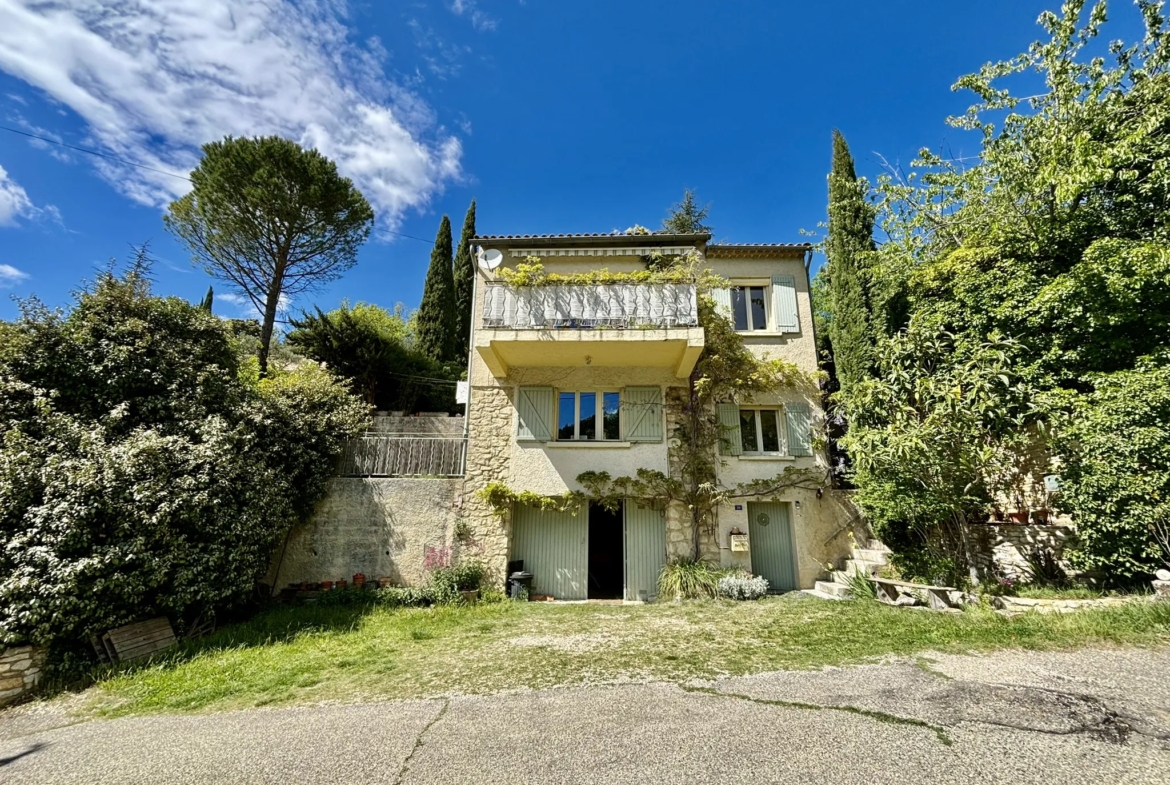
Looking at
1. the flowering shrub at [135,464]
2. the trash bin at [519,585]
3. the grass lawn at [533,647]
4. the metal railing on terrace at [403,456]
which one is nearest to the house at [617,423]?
the trash bin at [519,585]

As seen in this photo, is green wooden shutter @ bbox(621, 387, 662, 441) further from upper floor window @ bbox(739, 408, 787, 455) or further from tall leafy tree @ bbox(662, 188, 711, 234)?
tall leafy tree @ bbox(662, 188, 711, 234)

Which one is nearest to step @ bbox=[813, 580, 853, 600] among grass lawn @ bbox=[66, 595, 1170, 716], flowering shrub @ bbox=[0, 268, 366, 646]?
grass lawn @ bbox=[66, 595, 1170, 716]

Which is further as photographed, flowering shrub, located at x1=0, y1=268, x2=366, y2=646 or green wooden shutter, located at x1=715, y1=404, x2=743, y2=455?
green wooden shutter, located at x1=715, y1=404, x2=743, y2=455

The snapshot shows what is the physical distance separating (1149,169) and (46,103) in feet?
68.4

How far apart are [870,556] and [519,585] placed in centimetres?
758

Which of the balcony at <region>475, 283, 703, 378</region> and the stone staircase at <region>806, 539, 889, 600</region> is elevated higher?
the balcony at <region>475, 283, 703, 378</region>

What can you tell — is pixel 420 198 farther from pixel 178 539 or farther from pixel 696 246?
pixel 178 539

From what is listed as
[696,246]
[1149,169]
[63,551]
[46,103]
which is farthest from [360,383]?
[1149,169]

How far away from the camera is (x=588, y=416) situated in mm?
11250

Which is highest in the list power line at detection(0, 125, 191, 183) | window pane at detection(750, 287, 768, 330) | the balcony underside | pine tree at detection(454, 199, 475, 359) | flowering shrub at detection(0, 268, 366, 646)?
pine tree at detection(454, 199, 475, 359)

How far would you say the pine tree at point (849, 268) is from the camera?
10984 millimetres

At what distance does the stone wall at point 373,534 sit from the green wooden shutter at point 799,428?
7.96m

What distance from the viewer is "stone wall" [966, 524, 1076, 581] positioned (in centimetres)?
801

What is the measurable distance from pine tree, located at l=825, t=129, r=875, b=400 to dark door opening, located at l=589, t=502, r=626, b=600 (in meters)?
6.43
